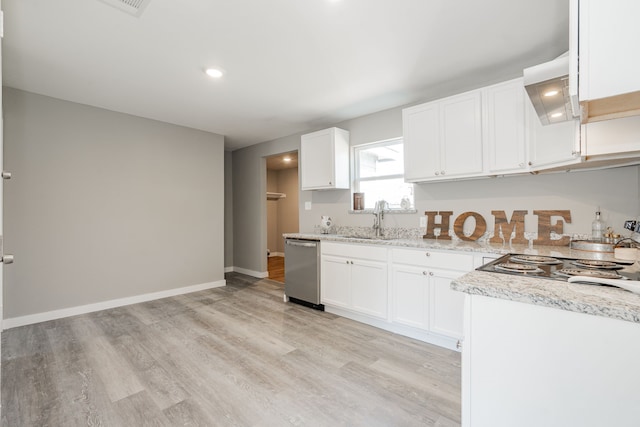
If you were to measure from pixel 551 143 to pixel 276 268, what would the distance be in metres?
5.01

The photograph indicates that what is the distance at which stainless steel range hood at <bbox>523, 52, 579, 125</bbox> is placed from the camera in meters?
1.33

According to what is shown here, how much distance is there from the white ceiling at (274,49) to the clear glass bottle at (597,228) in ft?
4.43

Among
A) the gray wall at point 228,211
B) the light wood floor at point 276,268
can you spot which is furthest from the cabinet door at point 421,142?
the gray wall at point 228,211

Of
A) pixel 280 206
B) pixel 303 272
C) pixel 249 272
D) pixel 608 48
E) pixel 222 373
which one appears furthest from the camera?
pixel 280 206

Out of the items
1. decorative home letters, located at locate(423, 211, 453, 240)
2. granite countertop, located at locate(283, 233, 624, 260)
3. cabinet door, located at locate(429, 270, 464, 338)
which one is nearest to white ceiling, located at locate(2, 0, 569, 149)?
decorative home letters, located at locate(423, 211, 453, 240)

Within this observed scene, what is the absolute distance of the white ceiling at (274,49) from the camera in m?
1.88

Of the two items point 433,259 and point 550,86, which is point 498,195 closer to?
point 433,259

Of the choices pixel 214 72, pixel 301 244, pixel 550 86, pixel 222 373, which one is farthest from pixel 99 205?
pixel 550 86

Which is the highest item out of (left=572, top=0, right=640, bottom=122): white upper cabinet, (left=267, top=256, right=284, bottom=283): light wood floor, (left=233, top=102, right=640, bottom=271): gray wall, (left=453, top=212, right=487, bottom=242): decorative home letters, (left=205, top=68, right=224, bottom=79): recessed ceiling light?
(left=205, top=68, right=224, bottom=79): recessed ceiling light

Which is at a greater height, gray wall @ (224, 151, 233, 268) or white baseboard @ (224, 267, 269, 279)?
gray wall @ (224, 151, 233, 268)

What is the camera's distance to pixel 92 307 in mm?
3445

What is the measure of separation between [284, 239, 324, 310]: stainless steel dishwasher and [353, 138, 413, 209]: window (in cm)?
97

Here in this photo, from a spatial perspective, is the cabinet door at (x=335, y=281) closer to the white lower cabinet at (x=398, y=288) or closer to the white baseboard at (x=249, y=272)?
the white lower cabinet at (x=398, y=288)

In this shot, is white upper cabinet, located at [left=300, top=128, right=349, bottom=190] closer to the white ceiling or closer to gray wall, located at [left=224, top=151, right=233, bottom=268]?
the white ceiling
